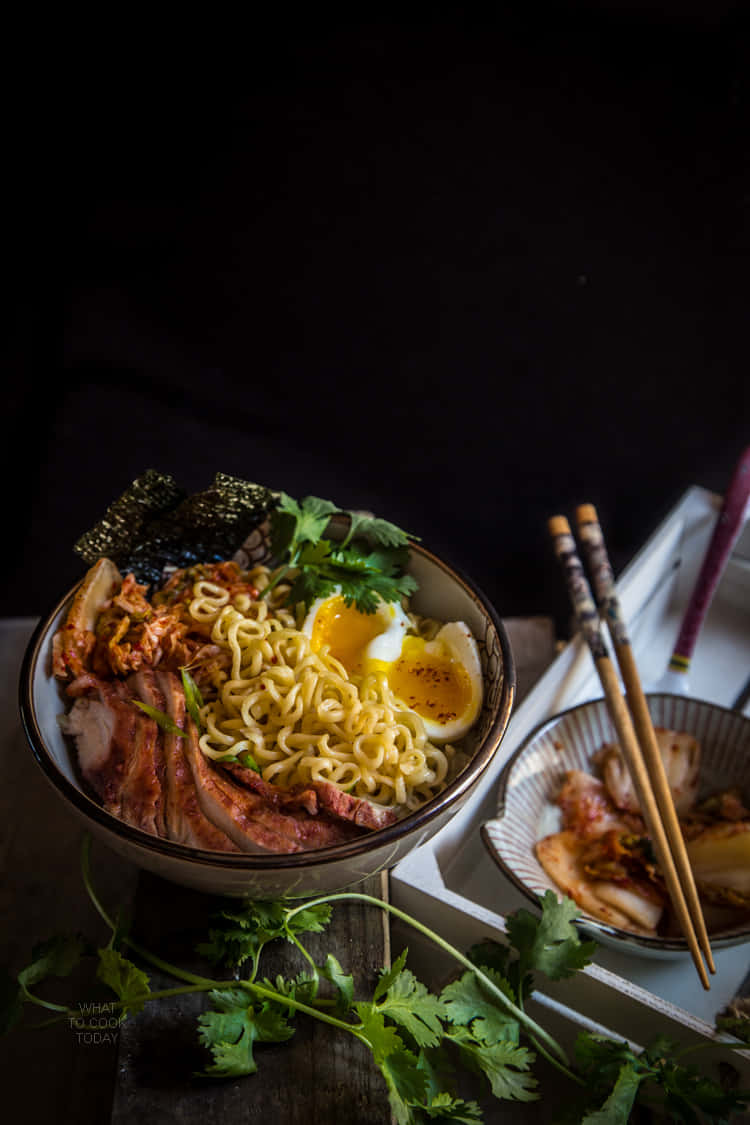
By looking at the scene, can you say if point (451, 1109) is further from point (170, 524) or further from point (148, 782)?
point (170, 524)

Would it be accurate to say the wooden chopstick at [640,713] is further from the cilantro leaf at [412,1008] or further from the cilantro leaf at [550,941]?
the cilantro leaf at [412,1008]

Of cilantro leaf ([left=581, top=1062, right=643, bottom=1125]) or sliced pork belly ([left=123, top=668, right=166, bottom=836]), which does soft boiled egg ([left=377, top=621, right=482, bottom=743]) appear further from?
cilantro leaf ([left=581, top=1062, right=643, bottom=1125])

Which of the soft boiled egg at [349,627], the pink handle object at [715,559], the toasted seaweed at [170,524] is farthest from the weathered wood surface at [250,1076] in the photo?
the pink handle object at [715,559]

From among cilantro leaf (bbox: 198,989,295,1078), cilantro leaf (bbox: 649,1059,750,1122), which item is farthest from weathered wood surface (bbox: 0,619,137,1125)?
cilantro leaf (bbox: 649,1059,750,1122)

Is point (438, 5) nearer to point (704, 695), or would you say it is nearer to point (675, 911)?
point (704, 695)

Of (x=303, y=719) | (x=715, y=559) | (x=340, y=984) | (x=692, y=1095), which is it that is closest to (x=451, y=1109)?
(x=340, y=984)

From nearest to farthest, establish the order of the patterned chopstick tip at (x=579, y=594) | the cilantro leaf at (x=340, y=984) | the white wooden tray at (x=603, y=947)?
1. the cilantro leaf at (x=340, y=984)
2. the white wooden tray at (x=603, y=947)
3. the patterned chopstick tip at (x=579, y=594)
